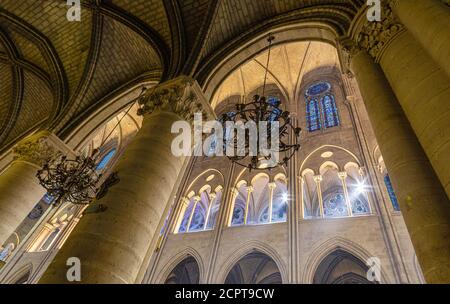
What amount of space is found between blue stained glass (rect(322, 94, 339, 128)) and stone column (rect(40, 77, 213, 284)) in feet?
30.6

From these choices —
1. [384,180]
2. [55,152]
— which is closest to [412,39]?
[384,180]

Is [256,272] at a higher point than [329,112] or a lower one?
lower

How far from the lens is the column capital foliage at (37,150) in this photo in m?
8.00

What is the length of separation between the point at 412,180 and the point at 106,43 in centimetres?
902

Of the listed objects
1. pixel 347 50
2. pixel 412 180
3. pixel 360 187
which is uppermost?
pixel 360 187

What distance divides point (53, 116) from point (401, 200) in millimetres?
9564

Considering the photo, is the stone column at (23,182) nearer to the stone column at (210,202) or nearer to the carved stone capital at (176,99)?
the carved stone capital at (176,99)

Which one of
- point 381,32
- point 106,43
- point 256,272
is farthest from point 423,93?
point 256,272

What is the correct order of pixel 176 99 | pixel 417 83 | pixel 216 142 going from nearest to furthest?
pixel 417 83 < pixel 176 99 < pixel 216 142

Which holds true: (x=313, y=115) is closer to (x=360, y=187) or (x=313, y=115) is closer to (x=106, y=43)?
(x=360, y=187)

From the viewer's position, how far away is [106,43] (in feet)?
30.0

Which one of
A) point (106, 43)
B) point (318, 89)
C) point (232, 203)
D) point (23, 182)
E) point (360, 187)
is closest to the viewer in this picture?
point (23, 182)

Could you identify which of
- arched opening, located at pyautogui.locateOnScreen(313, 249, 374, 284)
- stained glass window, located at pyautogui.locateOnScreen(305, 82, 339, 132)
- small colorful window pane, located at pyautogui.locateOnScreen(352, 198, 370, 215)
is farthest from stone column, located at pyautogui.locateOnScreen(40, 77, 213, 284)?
arched opening, located at pyautogui.locateOnScreen(313, 249, 374, 284)

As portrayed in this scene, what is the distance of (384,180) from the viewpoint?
10914mm
